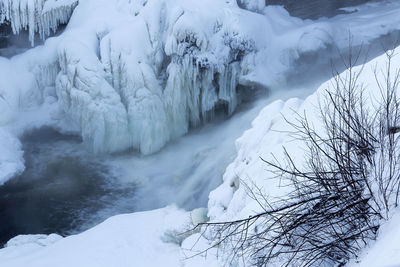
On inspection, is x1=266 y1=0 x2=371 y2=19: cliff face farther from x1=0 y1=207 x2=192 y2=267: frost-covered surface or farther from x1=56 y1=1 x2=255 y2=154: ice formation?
x1=0 y1=207 x2=192 y2=267: frost-covered surface

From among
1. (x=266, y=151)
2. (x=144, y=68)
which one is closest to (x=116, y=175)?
(x=144, y=68)

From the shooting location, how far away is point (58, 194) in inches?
416

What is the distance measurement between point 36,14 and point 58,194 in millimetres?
5730

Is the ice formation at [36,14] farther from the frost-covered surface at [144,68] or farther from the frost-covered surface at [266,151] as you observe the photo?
the frost-covered surface at [266,151]

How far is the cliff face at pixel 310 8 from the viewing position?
1441 centimetres

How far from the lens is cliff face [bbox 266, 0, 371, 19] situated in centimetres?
1441

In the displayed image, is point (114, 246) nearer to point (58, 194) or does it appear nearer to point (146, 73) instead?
point (58, 194)

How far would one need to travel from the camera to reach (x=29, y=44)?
1327 centimetres

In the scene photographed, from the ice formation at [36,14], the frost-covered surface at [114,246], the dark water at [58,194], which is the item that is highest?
the ice formation at [36,14]

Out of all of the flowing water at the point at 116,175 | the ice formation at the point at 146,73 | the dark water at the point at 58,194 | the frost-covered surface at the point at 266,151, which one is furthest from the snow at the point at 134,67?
the frost-covered surface at the point at 266,151

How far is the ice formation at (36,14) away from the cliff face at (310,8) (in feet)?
24.1

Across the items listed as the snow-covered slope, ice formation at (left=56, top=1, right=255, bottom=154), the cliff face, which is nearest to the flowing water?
ice formation at (left=56, top=1, right=255, bottom=154)

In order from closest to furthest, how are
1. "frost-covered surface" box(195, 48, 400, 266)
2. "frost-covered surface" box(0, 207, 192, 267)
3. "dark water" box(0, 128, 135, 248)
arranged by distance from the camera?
"frost-covered surface" box(195, 48, 400, 266) → "frost-covered surface" box(0, 207, 192, 267) → "dark water" box(0, 128, 135, 248)

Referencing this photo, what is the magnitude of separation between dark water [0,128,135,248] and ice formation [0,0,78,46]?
364 cm
